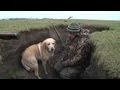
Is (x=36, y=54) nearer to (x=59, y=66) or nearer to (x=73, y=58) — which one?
(x=59, y=66)

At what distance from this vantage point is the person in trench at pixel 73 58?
9188 millimetres

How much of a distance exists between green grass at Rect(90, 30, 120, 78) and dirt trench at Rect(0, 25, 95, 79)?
673mm

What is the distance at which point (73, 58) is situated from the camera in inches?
367

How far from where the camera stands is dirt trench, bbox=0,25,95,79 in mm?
8148

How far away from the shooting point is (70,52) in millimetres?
9742

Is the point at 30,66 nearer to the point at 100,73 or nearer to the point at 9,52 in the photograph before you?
the point at 9,52

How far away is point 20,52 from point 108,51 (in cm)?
289

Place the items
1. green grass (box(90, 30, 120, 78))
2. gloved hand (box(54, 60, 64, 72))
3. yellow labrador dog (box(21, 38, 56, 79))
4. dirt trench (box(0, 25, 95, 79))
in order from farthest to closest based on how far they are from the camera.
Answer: gloved hand (box(54, 60, 64, 72)) → yellow labrador dog (box(21, 38, 56, 79)) → dirt trench (box(0, 25, 95, 79)) → green grass (box(90, 30, 120, 78))

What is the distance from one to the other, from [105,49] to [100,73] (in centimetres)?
129

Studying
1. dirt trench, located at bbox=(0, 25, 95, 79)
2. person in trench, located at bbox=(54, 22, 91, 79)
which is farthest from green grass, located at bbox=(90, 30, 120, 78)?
dirt trench, located at bbox=(0, 25, 95, 79)

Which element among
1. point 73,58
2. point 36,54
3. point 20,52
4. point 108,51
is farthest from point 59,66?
point 108,51

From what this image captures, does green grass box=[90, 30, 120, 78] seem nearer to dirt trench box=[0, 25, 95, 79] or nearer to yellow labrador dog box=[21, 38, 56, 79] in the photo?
dirt trench box=[0, 25, 95, 79]

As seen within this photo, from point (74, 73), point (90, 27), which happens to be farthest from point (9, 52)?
point (90, 27)
